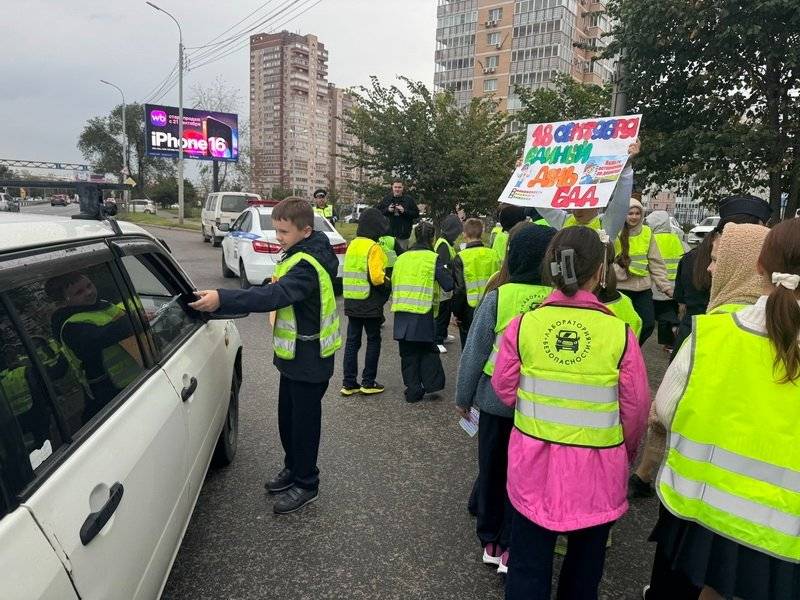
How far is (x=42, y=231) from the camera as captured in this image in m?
1.74

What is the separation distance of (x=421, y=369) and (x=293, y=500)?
Answer: 2243 mm

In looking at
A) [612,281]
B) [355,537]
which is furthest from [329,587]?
[612,281]

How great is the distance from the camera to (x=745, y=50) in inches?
342

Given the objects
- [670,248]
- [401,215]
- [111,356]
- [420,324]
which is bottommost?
[420,324]

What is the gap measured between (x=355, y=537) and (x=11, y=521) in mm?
2064

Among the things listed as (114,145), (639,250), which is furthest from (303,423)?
(114,145)

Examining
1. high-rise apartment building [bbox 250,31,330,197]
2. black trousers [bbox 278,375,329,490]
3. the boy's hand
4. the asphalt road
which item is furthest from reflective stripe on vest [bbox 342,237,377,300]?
high-rise apartment building [bbox 250,31,330,197]

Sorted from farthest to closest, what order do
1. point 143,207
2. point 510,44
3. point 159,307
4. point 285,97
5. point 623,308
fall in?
point 285,97 < point 510,44 < point 143,207 < point 623,308 < point 159,307

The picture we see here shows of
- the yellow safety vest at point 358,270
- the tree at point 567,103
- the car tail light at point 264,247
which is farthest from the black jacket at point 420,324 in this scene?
the tree at point 567,103

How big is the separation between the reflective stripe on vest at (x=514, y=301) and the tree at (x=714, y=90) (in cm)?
770

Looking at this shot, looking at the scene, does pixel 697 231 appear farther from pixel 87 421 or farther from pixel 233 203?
pixel 87 421

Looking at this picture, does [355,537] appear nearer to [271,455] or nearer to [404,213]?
[271,455]

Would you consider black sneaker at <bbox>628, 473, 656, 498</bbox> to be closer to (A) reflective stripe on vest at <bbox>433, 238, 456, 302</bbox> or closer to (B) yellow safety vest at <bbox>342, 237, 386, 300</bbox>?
(B) yellow safety vest at <bbox>342, 237, 386, 300</bbox>

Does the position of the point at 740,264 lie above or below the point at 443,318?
above
